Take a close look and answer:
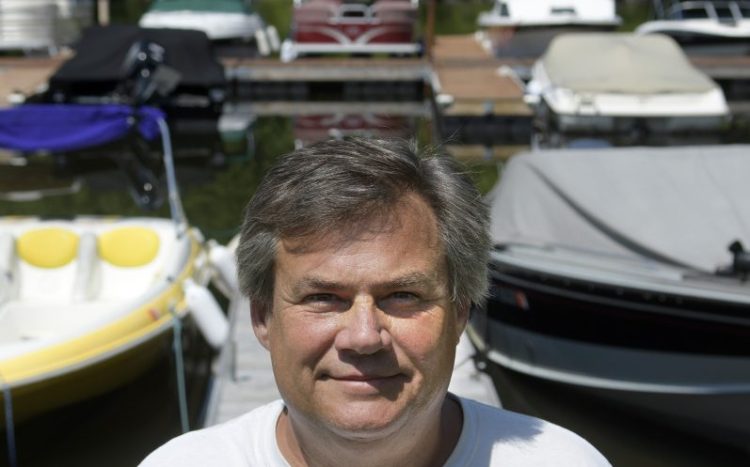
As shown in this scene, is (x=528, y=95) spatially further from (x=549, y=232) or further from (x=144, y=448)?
(x=144, y=448)

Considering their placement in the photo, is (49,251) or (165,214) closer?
(49,251)

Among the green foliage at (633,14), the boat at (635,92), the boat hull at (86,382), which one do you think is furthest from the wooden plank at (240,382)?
the green foliage at (633,14)

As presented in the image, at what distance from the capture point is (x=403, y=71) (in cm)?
1686

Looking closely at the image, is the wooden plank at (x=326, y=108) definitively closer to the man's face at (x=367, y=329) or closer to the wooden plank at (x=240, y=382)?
the wooden plank at (x=240, y=382)

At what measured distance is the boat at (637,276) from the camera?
5.25m

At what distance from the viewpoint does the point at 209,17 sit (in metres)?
18.5

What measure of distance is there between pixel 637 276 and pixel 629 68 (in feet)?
24.0

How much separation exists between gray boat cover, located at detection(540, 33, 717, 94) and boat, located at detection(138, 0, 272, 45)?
8.16 metres

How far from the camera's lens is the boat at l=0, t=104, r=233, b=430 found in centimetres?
536

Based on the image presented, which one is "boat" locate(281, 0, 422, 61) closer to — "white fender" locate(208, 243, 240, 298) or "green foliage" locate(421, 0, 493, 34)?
"green foliage" locate(421, 0, 493, 34)

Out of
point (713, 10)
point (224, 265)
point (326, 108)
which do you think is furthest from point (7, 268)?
point (713, 10)

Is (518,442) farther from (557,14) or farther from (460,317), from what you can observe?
(557,14)

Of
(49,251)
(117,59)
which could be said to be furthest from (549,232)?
(117,59)

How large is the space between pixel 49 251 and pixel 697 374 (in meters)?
4.66
